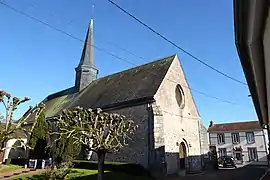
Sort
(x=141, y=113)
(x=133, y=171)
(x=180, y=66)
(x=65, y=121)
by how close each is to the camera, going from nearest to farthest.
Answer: (x=65, y=121) → (x=133, y=171) → (x=141, y=113) → (x=180, y=66)

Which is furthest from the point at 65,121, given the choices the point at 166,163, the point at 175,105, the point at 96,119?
the point at 175,105

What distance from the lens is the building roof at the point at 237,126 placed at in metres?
41.9

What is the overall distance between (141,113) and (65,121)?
6.35 m

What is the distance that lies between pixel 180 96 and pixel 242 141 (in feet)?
81.8

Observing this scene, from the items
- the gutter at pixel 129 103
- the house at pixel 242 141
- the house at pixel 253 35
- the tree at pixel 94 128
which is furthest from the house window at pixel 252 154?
the house at pixel 253 35

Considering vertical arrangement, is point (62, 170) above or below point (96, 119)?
below

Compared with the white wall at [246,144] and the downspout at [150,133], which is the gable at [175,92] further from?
the white wall at [246,144]

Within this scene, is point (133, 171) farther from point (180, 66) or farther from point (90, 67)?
point (90, 67)

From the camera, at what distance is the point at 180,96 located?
23.2m

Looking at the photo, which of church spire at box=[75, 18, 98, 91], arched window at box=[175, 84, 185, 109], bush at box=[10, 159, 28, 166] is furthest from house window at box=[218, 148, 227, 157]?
bush at box=[10, 159, 28, 166]

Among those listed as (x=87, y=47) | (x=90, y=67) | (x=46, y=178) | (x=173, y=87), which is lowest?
(x=46, y=178)

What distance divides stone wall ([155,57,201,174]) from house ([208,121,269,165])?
21340 mm

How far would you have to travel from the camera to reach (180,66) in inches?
922

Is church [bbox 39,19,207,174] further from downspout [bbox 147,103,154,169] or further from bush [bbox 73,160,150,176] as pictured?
bush [bbox 73,160,150,176]
